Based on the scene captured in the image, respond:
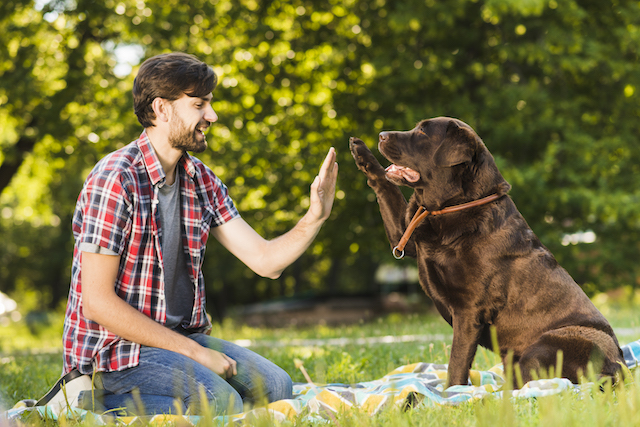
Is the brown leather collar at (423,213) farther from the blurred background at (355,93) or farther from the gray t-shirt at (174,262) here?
the blurred background at (355,93)

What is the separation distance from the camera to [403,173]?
3.08 metres

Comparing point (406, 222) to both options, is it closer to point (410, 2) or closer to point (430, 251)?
point (430, 251)

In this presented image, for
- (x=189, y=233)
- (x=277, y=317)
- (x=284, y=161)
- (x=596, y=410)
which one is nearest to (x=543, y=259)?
(x=596, y=410)

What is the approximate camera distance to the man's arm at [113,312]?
258 cm

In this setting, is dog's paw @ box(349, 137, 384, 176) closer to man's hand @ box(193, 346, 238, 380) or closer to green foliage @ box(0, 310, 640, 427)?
green foliage @ box(0, 310, 640, 427)

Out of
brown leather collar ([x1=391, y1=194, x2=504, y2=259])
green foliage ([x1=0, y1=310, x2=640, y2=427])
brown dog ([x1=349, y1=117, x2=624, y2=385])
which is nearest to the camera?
green foliage ([x1=0, y1=310, x2=640, y2=427])

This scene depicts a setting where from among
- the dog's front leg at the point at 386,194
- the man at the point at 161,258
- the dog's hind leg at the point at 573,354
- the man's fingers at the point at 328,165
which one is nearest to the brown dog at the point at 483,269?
the dog's hind leg at the point at 573,354

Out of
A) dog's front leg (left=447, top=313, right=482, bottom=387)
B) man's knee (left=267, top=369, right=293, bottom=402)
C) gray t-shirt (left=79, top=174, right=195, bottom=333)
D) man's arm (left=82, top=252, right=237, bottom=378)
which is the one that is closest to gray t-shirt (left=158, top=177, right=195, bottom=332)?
gray t-shirt (left=79, top=174, right=195, bottom=333)

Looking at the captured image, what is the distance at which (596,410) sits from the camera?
5.69 ft

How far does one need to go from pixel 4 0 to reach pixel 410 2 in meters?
6.96

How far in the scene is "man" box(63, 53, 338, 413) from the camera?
2.62 metres

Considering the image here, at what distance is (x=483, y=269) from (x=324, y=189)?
954 mm

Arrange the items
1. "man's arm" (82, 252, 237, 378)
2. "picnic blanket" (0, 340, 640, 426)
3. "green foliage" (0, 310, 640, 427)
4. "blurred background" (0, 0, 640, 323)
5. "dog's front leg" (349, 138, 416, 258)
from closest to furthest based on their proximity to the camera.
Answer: "green foliage" (0, 310, 640, 427) < "picnic blanket" (0, 340, 640, 426) < "man's arm" (82, 252, 237, 378) < "dog's front leg" (349, 138, 416, 258) < "blurred background" (0, 0, 640, 323)

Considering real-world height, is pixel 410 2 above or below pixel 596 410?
above
